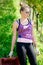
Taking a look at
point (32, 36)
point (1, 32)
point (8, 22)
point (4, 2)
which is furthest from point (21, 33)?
point (4, 2)

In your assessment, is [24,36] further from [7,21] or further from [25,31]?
[7,21]

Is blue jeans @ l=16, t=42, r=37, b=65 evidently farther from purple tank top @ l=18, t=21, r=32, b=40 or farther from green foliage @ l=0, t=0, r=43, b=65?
green foliage @ l=0, t=0, r=43, b=65

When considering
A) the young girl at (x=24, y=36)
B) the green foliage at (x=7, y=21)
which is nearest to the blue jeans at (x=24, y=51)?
the young girl at (x=24, y=36)

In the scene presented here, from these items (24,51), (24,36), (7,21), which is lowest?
(24,51)

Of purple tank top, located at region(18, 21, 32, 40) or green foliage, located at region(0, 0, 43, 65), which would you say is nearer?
purple tank top, located at region(18, 21, 32, 40)

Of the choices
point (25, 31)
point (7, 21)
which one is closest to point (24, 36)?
point (25, 31)

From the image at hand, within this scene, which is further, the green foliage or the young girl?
the green foliage

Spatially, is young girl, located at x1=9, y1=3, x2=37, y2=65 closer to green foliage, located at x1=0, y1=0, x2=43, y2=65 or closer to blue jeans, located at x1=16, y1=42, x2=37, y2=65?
blue jeans, located at x1=16, y1=42, x2=37, y2=65

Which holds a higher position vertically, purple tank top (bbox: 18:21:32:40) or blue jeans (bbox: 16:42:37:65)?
purple tank top (bbox: 18:21:32:40)

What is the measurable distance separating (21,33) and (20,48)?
27 centimetres

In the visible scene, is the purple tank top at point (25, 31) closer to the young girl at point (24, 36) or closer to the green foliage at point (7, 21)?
the young girl at point (24, 36)

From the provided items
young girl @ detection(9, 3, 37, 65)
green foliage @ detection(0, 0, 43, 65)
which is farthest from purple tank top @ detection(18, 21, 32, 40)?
green foliage @ detection(0, 0, 43, 65)

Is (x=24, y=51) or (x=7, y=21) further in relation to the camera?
(x=7, y=21)

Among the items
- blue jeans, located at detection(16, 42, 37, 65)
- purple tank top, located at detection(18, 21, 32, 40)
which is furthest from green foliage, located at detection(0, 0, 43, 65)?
purple tank top, located at detection(18, 21, 32, 40)
